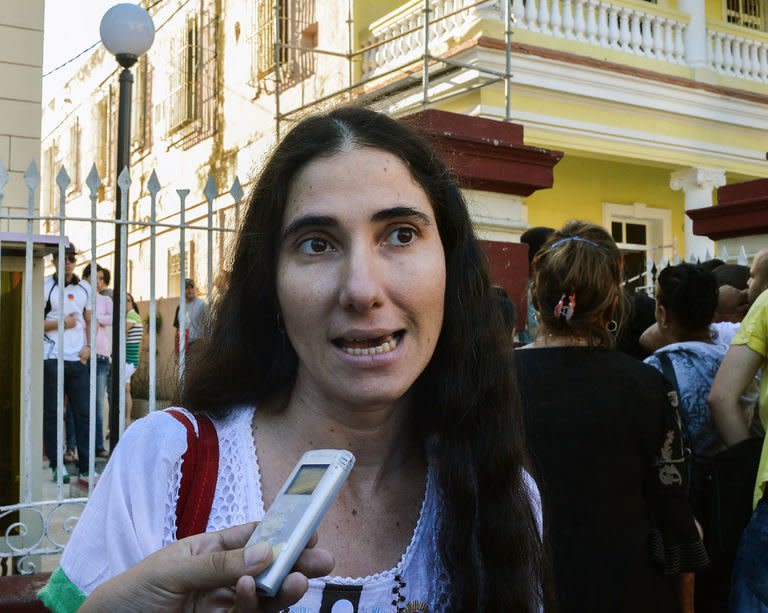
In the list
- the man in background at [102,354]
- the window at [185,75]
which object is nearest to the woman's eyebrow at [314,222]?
the man in background at [102,354]

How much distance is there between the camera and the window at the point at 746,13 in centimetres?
1379

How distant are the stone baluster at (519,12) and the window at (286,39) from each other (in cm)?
344

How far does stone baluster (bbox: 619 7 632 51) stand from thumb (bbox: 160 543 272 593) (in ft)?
37.0

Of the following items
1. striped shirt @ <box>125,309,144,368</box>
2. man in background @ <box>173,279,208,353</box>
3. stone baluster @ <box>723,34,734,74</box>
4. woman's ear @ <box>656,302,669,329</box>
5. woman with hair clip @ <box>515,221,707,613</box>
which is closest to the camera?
man in background @ <box>173,279,208,353</box>

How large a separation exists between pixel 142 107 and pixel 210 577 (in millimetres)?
18807

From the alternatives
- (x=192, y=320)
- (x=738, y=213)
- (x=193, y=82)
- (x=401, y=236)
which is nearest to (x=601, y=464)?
(x=401, y=236)

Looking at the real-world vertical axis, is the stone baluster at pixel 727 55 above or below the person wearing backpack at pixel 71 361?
above

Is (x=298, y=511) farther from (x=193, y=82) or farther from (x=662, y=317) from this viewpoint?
(x=193, y=82)

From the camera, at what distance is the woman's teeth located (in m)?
1.44

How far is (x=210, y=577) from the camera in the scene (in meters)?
1.02

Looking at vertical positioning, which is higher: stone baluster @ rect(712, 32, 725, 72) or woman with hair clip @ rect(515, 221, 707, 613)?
stone baluster @ rect(712, 32, 725, 72)

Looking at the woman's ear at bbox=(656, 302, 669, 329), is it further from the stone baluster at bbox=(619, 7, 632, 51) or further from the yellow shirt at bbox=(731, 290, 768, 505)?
the stone baluster at bbox=(619, 7, 632, 51)

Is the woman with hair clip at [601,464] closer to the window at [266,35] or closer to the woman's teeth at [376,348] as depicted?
the woman's teeth at [376,348]

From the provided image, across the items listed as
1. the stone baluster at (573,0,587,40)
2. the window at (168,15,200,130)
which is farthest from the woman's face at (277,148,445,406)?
the window at (168,15,200,130)
